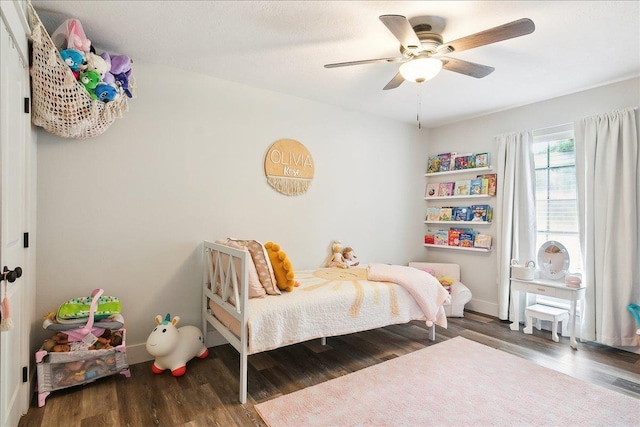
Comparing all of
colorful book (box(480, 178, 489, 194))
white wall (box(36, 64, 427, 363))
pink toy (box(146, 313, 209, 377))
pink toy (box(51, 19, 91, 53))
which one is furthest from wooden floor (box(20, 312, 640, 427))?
pink toy (box(51, 19, 91, 53))

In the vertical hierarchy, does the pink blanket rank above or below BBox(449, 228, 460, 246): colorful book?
below

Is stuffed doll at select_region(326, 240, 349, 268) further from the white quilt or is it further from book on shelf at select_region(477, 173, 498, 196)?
book on shelf at select_region(477, 173, 498, 196)

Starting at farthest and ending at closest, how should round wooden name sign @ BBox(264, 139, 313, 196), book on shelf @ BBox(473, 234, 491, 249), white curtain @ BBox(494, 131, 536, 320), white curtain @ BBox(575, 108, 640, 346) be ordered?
book on shelf @ BBox(473, 234, 491, 249), white curtain @ BBox(494, 131, 536, 320), round wooden name sign @ BBox(264, 139, 313, 196), white curtain @ BBox(575, 108, 640, 346)

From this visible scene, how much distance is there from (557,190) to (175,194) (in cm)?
375

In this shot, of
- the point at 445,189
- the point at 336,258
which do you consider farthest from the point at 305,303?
the point at 445,189

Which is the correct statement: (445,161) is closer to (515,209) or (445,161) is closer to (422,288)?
(515,209)

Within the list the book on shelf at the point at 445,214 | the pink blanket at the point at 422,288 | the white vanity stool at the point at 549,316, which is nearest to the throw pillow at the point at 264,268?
the pink blanket at the point at 422,288

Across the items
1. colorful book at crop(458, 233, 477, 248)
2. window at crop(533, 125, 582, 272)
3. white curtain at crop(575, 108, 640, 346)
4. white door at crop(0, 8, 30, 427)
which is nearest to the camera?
white door at crop(0, 8, 30, 427)

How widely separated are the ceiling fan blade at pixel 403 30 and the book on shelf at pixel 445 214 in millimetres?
2684

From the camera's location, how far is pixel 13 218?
162 cm

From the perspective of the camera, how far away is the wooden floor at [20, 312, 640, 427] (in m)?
1.87

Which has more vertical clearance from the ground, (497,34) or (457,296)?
(497,34)

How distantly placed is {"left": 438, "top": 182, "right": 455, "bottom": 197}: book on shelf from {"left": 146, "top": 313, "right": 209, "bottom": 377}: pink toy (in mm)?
3383

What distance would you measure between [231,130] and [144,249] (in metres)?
1.25
